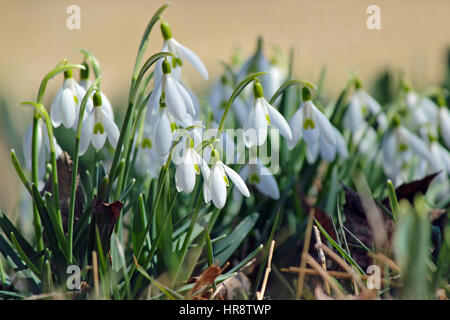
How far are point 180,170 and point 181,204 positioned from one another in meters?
0.49

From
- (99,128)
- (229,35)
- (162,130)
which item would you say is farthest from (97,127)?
(229,35)

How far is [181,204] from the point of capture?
1.32 m

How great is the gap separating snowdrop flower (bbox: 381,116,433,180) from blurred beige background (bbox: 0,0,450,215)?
1506 millimetres

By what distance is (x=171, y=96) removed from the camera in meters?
0.88

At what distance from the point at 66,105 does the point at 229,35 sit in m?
3.13

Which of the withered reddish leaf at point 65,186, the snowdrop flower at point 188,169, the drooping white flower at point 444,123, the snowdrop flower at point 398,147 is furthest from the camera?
the drooping white flower at point 444,123

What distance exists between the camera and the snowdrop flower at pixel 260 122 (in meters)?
0.91

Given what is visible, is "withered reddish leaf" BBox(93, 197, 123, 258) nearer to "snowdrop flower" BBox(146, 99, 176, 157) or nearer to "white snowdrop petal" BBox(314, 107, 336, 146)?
"snowdrop flower" BBox(146, 99, 176, 157)

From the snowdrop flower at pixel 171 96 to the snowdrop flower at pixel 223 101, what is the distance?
1.52 ft

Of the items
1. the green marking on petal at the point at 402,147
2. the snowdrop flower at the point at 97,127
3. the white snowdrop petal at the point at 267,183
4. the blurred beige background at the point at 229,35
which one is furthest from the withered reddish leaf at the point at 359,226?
the blurred beige background at the point at 229,35

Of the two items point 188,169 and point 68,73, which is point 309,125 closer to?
point 188,169

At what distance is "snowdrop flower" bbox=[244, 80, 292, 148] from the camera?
35.8 inches

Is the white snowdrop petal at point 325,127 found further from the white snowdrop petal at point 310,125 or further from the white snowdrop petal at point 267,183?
the white snowdrop petal at point 267,183

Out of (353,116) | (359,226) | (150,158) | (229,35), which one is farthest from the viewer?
(229,35)
